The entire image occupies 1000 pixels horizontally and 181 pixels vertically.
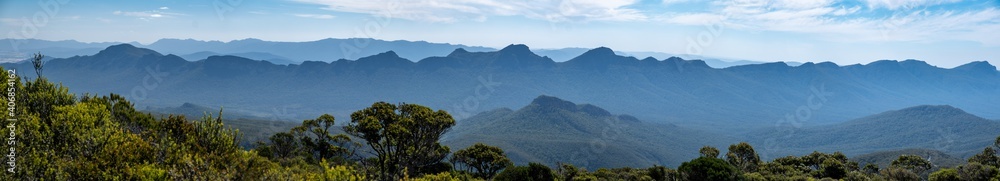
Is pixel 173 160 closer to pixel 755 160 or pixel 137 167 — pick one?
pixel 137 167

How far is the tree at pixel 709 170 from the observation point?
48.4m

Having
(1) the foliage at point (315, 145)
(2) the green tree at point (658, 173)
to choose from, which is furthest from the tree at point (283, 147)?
(2) the green tree at point (658, 173)

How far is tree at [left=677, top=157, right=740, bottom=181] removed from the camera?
4841 centimetres

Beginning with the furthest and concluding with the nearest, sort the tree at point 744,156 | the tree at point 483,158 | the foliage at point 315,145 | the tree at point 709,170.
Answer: the tree at point 744,156, the foliage at point 315,145, the tree at point 483,158, the tree at point 709,170

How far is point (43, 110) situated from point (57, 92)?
10.4 feet

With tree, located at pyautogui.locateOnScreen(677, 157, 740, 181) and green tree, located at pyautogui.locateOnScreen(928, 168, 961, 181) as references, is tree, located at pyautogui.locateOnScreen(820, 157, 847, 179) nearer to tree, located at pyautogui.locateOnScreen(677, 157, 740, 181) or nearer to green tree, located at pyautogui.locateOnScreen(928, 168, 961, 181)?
green tree, located at pyautogui.locateOnScreen(928, 168, 961, 181)

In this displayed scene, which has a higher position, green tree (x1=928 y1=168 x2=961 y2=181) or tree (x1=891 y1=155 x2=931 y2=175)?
green tree (x1=928 y1=168 x2=961 y2=181)

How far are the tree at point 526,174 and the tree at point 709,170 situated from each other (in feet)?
46.0

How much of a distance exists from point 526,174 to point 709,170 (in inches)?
698

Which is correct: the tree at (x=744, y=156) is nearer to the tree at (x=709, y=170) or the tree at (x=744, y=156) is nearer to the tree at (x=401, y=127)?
the tree at (x=709, y=170)

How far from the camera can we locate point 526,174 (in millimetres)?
50906

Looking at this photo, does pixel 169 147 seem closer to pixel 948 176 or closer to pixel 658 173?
pixel 658 173

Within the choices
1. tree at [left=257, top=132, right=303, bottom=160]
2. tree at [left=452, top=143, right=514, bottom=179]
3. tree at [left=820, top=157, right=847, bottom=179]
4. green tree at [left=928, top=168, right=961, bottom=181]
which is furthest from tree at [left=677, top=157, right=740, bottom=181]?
tree at [left=257, top=132, right=303, bottom=160]

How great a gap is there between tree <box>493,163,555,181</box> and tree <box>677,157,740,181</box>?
14.0 meters
